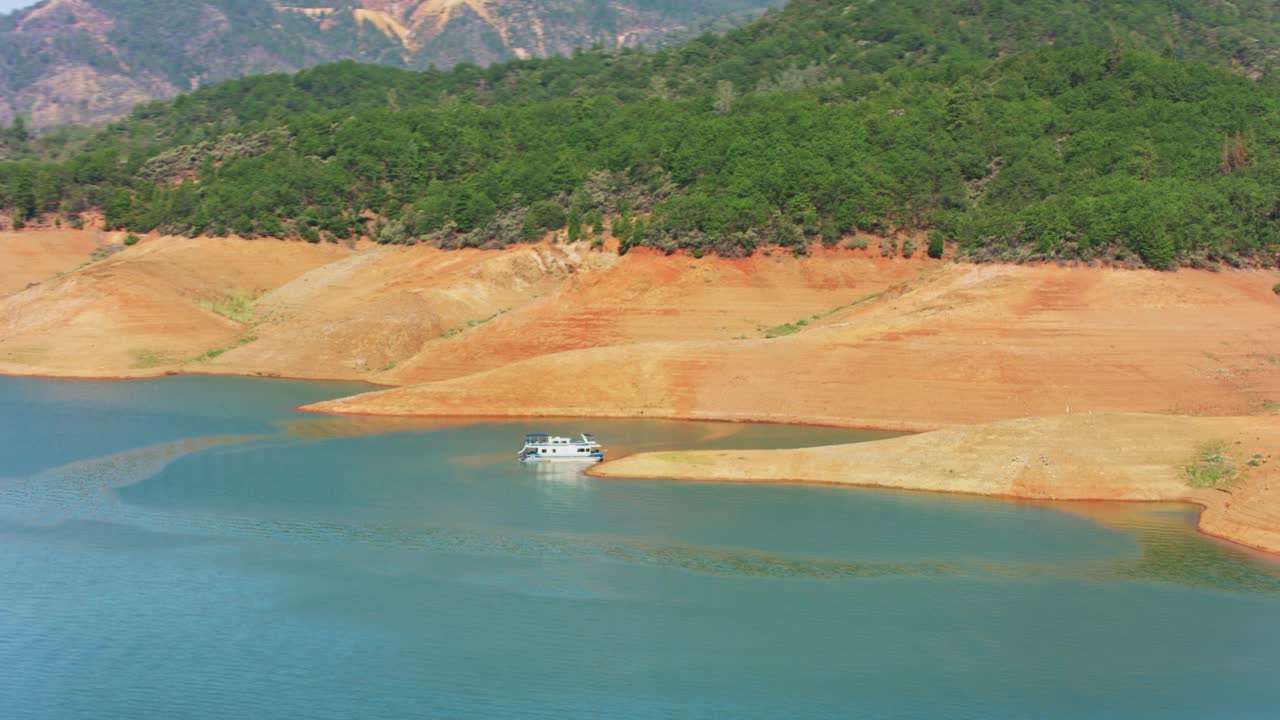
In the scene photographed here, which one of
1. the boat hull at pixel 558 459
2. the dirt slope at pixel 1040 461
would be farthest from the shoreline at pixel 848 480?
the boat hull at pixel 558 459

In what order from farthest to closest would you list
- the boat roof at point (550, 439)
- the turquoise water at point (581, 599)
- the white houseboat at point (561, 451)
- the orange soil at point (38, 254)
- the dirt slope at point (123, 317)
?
the orange soil at point (38, 254)
the dirt slope at point (123, 317)
the boat roof at point (550, 439)
the white houseboat at point (561, 451)
the turquoise water at point (581, 599)

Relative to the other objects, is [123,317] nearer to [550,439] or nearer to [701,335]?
[701,335]

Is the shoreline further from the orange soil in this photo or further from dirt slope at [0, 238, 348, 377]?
the orange soil

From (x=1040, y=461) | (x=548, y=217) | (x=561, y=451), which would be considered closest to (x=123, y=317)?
(x=548, y=217)

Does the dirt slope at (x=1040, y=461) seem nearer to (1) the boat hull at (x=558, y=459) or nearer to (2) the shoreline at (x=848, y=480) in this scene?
(2) the shoreline at (x=848, y=480)

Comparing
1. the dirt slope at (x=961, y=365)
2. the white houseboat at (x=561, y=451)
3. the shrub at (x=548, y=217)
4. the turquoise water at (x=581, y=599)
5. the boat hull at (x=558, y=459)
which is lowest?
the turquoise water at (x=581, y=599)
